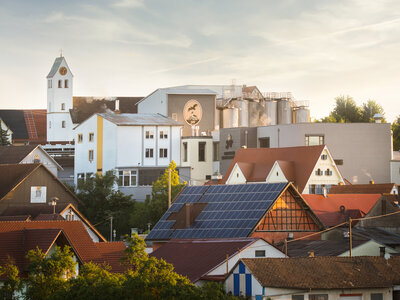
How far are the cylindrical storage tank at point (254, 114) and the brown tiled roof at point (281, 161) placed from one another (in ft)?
82.8

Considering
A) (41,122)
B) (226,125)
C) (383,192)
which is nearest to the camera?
(383,192)

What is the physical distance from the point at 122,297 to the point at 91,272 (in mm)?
3493

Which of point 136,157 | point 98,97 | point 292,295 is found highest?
point 98,97

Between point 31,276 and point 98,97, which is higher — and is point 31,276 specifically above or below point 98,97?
below

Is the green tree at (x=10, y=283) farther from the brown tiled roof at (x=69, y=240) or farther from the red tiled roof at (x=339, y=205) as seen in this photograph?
the red tiled roof at (x=339, y=205)

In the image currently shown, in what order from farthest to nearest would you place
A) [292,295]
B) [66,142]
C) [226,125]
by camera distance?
[66,142] < [226,125] < [292,295]

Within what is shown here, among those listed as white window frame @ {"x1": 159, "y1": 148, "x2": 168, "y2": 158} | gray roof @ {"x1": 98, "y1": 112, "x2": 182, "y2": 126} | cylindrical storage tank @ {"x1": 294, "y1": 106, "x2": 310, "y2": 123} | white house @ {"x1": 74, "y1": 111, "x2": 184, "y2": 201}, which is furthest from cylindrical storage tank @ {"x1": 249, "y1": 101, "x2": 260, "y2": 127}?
white window frame @ {"x1": 159, "y1": 148, "x2": 168, "y2": 158}

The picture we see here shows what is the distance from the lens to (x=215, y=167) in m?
113

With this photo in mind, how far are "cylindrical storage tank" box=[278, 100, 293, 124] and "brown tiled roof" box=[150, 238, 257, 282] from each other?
227ft

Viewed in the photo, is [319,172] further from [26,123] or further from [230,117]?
[26,123]

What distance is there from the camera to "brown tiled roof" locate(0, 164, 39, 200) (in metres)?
79.1

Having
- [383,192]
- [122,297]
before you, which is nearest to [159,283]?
[122,297]

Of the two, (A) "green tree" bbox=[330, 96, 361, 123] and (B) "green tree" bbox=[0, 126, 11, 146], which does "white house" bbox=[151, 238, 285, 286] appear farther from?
(A) "green tree" bbox=[330, 96, 361, 123]

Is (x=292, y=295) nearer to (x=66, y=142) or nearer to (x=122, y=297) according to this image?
(x=122, y=297)
